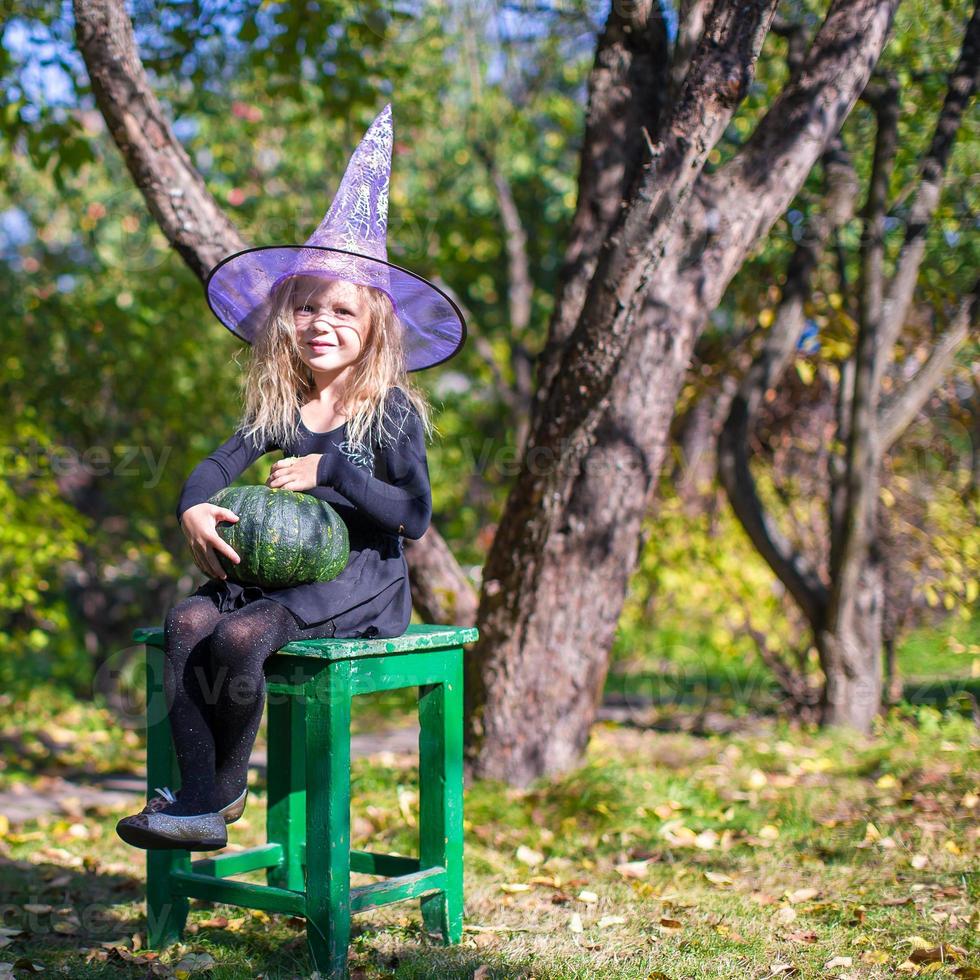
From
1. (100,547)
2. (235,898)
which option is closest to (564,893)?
(235,898)

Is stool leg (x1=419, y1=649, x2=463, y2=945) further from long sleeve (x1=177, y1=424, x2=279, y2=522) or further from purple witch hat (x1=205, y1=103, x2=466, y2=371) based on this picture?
purple witch hat (x1=205, y1=103, x2=466, y2=371)

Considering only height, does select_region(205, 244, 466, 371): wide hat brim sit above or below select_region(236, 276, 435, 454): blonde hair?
above

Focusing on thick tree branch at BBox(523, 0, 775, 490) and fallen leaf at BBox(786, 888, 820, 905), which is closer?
Answer: fallen leaf at BBox(786, 888, 820, 905)

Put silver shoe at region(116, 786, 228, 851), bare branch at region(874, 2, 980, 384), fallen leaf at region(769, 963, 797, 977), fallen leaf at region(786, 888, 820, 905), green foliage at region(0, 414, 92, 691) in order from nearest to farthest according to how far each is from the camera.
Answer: silver shoe at region(116, 786, 228, 851) → fallen leaf at region(769, 963, 797, 977) → fallen leaf at region(786, 888, 820, 905) → bare branch at region(874, 2, 980, 384) → green foliage at region(0, 414, 92, 691)

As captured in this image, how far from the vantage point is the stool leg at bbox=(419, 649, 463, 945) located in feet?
9.85

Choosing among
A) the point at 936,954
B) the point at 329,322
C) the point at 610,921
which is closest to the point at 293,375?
the point at 329,322

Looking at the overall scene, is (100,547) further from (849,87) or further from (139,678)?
(849,87)

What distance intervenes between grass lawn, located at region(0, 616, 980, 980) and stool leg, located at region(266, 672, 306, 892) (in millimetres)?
187

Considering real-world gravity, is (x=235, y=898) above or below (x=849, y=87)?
below

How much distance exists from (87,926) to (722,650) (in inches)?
198

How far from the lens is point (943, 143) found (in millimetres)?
5043

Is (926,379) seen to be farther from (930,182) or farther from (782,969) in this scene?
(782,969)

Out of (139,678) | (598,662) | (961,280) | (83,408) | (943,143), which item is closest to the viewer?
(598,662)

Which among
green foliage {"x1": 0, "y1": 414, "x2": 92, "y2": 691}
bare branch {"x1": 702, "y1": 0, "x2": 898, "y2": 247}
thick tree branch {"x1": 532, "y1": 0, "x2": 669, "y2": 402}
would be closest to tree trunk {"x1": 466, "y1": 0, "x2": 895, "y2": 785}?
bare branch {"x1": 702, "y1": 0, "x2": 898, "y2": 247}
